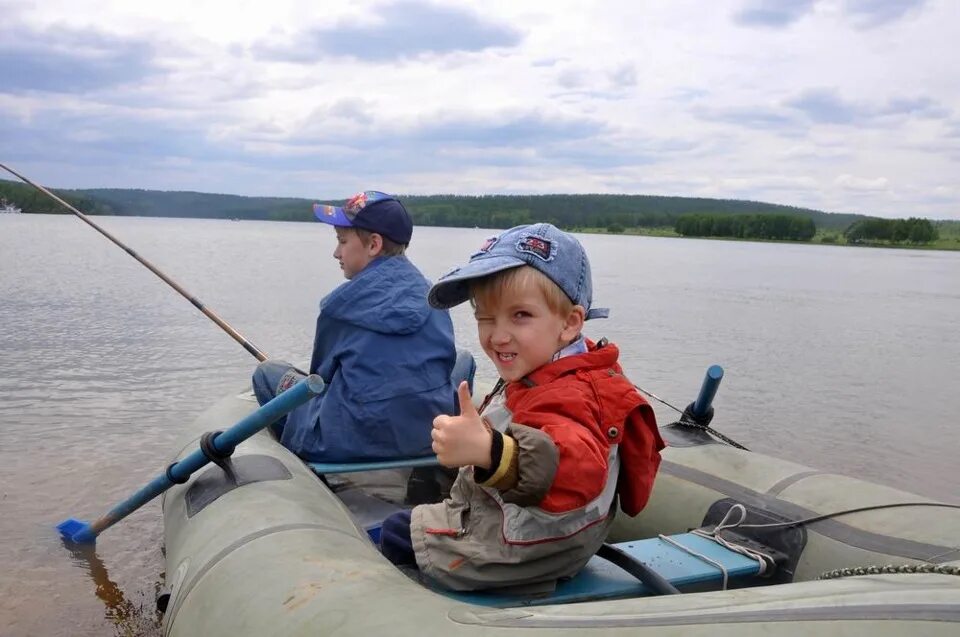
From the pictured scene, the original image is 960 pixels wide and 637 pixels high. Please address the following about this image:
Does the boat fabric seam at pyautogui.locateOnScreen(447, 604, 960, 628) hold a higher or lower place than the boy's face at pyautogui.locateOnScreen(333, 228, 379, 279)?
lower

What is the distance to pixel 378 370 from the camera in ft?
13.2

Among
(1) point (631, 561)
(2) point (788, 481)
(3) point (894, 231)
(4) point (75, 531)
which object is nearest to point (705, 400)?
(2) point (788, 481)

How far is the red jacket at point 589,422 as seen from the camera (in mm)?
2188

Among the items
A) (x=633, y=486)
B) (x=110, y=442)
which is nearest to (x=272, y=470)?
(x=633, y=486)

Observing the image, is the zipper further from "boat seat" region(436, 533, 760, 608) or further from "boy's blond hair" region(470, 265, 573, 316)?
"boy's blond hair" region(470, 265, 573, 316)

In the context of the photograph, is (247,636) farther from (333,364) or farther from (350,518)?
(333,364)

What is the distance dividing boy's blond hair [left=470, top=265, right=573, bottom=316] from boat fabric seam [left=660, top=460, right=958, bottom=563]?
6.36 feet

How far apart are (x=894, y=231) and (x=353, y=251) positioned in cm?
9108

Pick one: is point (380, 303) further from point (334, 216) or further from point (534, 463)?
point (534, 463)

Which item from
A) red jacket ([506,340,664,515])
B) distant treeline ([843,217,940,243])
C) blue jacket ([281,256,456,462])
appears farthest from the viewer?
distant treeline ([843,217,940,243])

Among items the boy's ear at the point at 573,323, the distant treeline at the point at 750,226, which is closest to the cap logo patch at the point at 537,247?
the boy's ear at the point at 573,323

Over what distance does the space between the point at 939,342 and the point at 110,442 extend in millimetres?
15761

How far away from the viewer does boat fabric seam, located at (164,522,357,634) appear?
2961 mm

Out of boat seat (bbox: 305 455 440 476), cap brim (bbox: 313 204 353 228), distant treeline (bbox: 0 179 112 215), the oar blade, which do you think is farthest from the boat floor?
distant treeline (bbox: 0 179 112 215)
